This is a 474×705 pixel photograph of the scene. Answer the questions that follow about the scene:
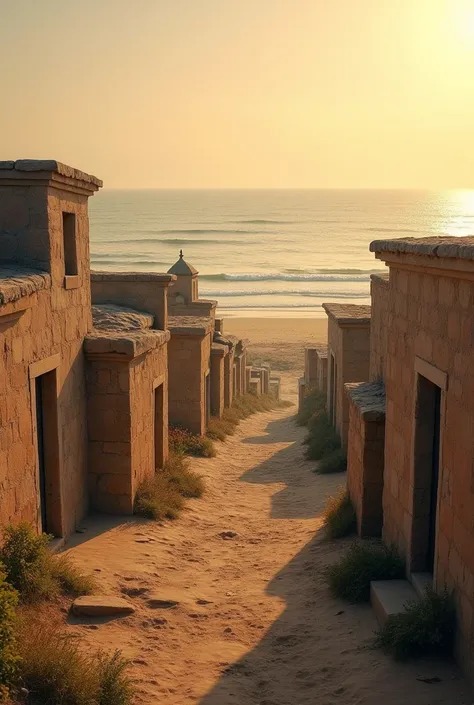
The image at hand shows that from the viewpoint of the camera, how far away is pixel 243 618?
24.7 ft

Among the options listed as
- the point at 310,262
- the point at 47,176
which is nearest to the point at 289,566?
the point at 47,176

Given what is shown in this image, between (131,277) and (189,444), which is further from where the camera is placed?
(189,444)

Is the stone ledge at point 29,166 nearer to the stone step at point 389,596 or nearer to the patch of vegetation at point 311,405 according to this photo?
the stone step at point 389,596

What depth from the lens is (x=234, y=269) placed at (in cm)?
6181

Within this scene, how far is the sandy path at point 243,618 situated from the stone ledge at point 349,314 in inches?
153

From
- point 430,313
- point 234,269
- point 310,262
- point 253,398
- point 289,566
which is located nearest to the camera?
point 430,313

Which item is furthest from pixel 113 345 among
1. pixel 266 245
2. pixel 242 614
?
pixel 266 245

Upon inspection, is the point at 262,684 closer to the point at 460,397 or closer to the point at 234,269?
the point at 460,397

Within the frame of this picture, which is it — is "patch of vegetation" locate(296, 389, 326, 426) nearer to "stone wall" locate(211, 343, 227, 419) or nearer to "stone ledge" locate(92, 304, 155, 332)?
"stone wall" locate(211, 343, 227, 419)

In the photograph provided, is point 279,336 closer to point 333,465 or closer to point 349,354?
point 349,354

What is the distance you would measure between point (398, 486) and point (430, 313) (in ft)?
6.59

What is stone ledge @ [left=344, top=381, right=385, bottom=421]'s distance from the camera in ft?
29.1

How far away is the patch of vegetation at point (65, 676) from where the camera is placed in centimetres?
520

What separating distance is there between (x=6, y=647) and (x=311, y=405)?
1576 centimetres
